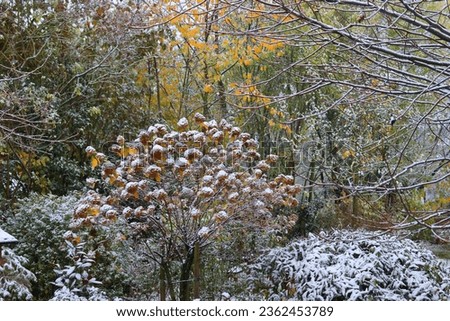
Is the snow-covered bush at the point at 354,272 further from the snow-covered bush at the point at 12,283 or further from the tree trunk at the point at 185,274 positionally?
the snow-covered bush at the point at 12,283

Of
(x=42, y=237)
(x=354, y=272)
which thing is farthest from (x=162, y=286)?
(x=354, y=272)

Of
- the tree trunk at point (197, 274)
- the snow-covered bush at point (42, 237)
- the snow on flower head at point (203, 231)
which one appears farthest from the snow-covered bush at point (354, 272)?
the snow-covered bush at point (42, 237)

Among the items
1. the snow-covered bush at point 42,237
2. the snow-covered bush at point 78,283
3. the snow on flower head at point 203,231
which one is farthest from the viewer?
the snow-covered bush at point 42,237

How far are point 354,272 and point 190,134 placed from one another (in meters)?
1.63

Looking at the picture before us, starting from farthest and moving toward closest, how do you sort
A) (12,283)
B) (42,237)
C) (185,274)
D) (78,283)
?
1. (42,237)
2. (185,274)
3. (78,283)
4. (12,283)

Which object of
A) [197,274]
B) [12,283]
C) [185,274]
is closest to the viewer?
[12,283]

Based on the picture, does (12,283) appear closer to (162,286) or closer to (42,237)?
(162,286)

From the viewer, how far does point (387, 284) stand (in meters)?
3.81

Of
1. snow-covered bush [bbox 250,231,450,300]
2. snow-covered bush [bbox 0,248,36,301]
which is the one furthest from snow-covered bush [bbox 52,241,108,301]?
snow-covered bush [bbox 250,231,450,300]

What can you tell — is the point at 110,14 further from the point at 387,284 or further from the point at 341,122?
the point at 387,284

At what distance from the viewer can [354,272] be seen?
382 centimetres

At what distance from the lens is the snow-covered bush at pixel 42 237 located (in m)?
4.67

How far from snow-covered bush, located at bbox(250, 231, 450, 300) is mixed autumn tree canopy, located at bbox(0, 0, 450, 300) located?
0.28m

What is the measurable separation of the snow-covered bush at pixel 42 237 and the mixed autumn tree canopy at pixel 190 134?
0.03 metres
